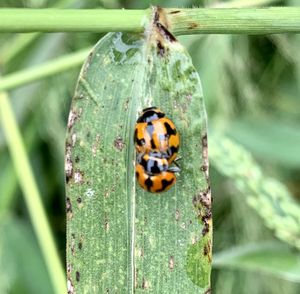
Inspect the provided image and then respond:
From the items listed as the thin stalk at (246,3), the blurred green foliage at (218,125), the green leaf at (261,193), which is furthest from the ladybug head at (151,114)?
the blurred green foliage at (218,125)

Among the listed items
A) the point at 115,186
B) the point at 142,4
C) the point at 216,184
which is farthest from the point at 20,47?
the point at 115,186

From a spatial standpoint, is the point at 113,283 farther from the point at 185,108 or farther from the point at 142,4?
the point at 142,4

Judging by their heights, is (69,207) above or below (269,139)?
below

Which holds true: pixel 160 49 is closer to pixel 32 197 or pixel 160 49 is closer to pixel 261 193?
pixel 261 193

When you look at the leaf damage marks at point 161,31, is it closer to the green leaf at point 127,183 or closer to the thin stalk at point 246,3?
the green leaf at point 127,183

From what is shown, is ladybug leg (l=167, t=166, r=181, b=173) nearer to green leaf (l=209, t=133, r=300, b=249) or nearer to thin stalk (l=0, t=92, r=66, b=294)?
green leaf (l=209, t=133, r=300, b=249)

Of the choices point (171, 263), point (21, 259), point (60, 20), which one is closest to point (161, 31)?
point (60, 20)
